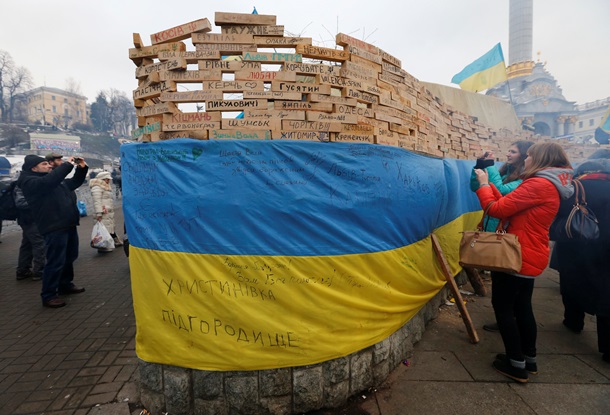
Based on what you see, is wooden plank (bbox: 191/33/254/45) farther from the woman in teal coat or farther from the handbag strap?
the handbag strap

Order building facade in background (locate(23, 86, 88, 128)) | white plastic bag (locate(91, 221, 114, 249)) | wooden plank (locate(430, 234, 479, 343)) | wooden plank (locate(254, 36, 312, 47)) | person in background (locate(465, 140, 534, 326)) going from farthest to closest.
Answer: building facade in background (locate(23, 86, 88, 128)), white plastic bag (locate(91, 221, 114, 249)), wooden plank (locate(430, 234, 479, 343)), person in background (locate(465, 140, 534, 326)), wooden plank (locate(254, 36, 312, 47))

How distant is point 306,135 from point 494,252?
184 centimetres

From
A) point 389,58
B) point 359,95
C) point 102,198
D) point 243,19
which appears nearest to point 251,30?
point 243,19

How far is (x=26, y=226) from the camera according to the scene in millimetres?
5359

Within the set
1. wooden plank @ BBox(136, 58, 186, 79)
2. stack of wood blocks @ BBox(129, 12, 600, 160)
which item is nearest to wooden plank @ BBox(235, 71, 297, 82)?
stack of wood blocks @ BBox(129, 12, 600, 160)

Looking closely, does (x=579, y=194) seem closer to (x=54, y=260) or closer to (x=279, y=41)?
(x=279, y=41)

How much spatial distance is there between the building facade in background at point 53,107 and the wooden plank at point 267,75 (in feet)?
271

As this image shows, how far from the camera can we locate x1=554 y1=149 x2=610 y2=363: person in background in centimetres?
291

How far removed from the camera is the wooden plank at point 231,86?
229 cm

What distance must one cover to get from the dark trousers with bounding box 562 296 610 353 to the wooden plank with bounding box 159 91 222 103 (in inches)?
159

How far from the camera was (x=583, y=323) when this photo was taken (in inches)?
135

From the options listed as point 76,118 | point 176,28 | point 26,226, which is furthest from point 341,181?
point 76,118

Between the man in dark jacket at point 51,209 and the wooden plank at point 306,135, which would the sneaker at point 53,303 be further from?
the wooden plank at point 306,135

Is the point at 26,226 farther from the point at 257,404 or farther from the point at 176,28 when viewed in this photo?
the point at 257,404
